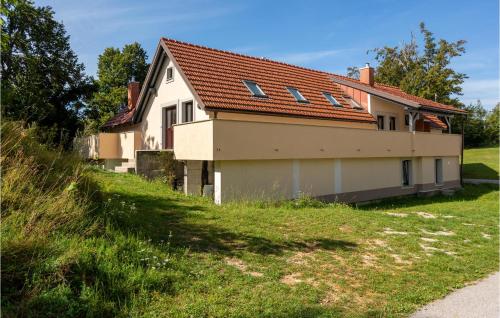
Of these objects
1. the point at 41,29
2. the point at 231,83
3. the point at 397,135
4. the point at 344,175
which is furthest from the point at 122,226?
the point at 41,29

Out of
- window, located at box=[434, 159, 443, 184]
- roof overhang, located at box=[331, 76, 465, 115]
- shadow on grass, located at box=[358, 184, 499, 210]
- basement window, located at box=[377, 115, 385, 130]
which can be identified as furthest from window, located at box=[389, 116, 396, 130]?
shadow on grass, located at box=[358, 184, 499, 210]

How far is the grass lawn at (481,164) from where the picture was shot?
33.0 m

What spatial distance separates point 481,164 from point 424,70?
43.7 feet

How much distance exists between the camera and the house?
46.3ft

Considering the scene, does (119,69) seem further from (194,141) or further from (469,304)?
(469,304)

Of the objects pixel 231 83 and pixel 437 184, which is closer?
pixel 231 83

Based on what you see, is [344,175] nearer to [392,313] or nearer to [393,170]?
[393,170]

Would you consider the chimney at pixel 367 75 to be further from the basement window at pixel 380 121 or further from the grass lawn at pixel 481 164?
the grass lawn at pixel 481 164

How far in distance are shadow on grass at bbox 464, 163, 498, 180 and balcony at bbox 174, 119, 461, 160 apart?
16514mm

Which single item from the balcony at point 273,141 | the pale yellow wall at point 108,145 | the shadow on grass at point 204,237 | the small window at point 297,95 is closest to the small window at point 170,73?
the balcony at point 273,141

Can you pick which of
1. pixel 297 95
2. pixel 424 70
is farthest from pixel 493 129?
pixel 297 95

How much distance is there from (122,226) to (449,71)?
4458 centimetres

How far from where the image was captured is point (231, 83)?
690 inches

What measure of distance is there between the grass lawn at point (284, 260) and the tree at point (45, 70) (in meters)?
19.4
